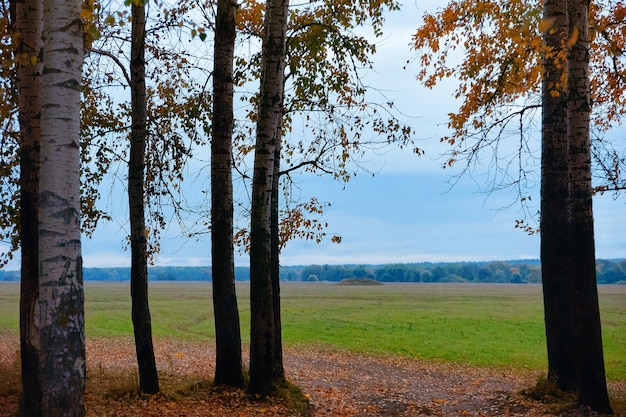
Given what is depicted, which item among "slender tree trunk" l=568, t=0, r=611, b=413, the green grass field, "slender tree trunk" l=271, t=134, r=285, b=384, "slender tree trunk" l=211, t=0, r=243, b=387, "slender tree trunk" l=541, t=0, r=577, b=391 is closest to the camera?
"slender tree trunk" l=568, t=0, r=611, b=413

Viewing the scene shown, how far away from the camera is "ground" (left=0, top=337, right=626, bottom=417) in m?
10.0

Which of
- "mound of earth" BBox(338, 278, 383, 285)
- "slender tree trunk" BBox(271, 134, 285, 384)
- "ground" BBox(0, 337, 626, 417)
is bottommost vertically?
"mound of earth" BBox(338, 278, 383, 285)

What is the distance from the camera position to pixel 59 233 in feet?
16.4

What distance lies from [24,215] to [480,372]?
1835 centimetres

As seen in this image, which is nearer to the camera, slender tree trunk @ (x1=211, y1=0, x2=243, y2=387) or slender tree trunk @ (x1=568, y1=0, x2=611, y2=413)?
slender tree trunk @ (x1=568, y1=0, x2=611, y2=413)

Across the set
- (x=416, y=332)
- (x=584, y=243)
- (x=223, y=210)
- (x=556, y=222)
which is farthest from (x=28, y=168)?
(x=416, y=332)

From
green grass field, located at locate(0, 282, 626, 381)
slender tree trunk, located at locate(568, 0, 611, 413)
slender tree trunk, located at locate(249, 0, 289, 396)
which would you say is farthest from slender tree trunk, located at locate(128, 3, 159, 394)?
green grass field, located at locate(0, 282, 626, 381)

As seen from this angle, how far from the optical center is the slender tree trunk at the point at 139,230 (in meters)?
10.6

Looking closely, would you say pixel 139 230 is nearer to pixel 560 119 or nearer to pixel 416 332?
pixel 560 119

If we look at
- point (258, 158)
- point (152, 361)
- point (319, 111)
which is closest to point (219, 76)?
point (258, 158)

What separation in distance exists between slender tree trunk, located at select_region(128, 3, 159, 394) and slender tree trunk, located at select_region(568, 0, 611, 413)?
7.71 metres

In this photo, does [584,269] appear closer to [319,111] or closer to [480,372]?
[319,111]

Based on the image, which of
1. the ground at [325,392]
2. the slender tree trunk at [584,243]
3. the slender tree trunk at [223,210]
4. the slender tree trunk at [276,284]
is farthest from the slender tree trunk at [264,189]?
the slender tree trunk at [584,243]

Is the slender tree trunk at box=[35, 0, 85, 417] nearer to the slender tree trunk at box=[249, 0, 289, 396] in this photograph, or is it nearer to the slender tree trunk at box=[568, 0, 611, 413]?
the slender tree trunk at box=[249, 0, 289, 396]
